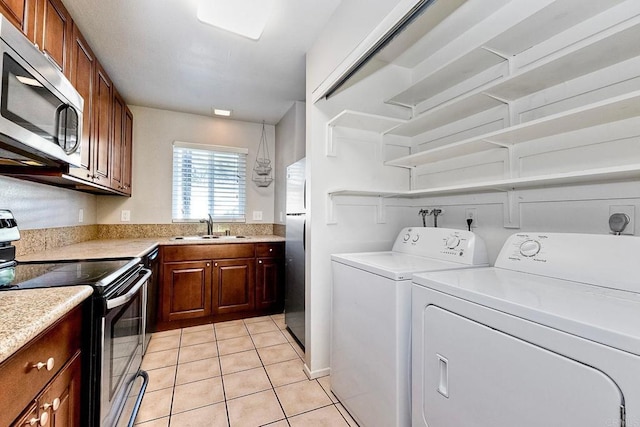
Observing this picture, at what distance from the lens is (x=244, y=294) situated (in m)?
3.12

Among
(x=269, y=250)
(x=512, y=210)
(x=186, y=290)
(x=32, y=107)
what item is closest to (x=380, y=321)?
(x=512, y=210)

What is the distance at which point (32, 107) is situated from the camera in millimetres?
1021

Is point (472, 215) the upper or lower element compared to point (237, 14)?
lower

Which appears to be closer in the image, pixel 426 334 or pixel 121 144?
pixel 426 334

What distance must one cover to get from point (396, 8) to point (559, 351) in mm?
1372

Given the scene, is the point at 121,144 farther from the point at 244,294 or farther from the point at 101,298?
the point at 101,298

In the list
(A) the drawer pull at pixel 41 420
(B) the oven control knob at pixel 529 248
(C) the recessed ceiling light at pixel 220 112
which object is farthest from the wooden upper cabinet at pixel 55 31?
(B) the oven control knob at pixel 529 248

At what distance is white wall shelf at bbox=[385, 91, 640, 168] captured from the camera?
3.45 feet

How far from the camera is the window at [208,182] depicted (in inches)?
138

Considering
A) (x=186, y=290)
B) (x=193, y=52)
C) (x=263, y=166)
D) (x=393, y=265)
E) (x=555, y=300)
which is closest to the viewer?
(x=555, y=300)

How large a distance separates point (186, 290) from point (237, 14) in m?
2.45

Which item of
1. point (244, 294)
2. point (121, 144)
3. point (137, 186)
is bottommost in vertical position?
point (244, 294)

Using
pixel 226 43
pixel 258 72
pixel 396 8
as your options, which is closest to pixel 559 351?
pixel 396 8

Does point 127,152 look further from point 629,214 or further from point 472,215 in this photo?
point 629,214
